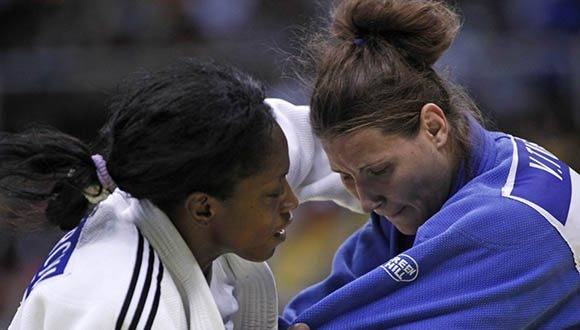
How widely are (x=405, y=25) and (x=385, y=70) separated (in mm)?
107

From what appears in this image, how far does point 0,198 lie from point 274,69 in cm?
345

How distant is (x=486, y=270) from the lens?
184cm

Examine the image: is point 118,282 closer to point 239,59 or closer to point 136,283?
point 136,283

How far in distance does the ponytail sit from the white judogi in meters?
0.06

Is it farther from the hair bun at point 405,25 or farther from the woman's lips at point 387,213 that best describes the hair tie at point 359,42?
the woman's lips at point 387,213

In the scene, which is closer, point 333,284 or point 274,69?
point 333,284

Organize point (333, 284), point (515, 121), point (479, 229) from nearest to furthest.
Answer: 1. point (479, 229)
2. point (333, 284)
3. point (515, 121)

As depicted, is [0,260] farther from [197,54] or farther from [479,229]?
[479,229]

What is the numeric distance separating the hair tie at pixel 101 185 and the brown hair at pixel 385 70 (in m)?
0.41

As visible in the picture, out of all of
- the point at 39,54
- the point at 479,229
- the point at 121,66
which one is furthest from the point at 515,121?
the point at 479,229

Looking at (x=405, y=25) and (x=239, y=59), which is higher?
(x=405, y=25)

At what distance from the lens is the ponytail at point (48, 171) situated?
6.04 feet

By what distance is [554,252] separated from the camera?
1.86 meters

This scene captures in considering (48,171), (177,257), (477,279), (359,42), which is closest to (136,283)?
(177,257)
